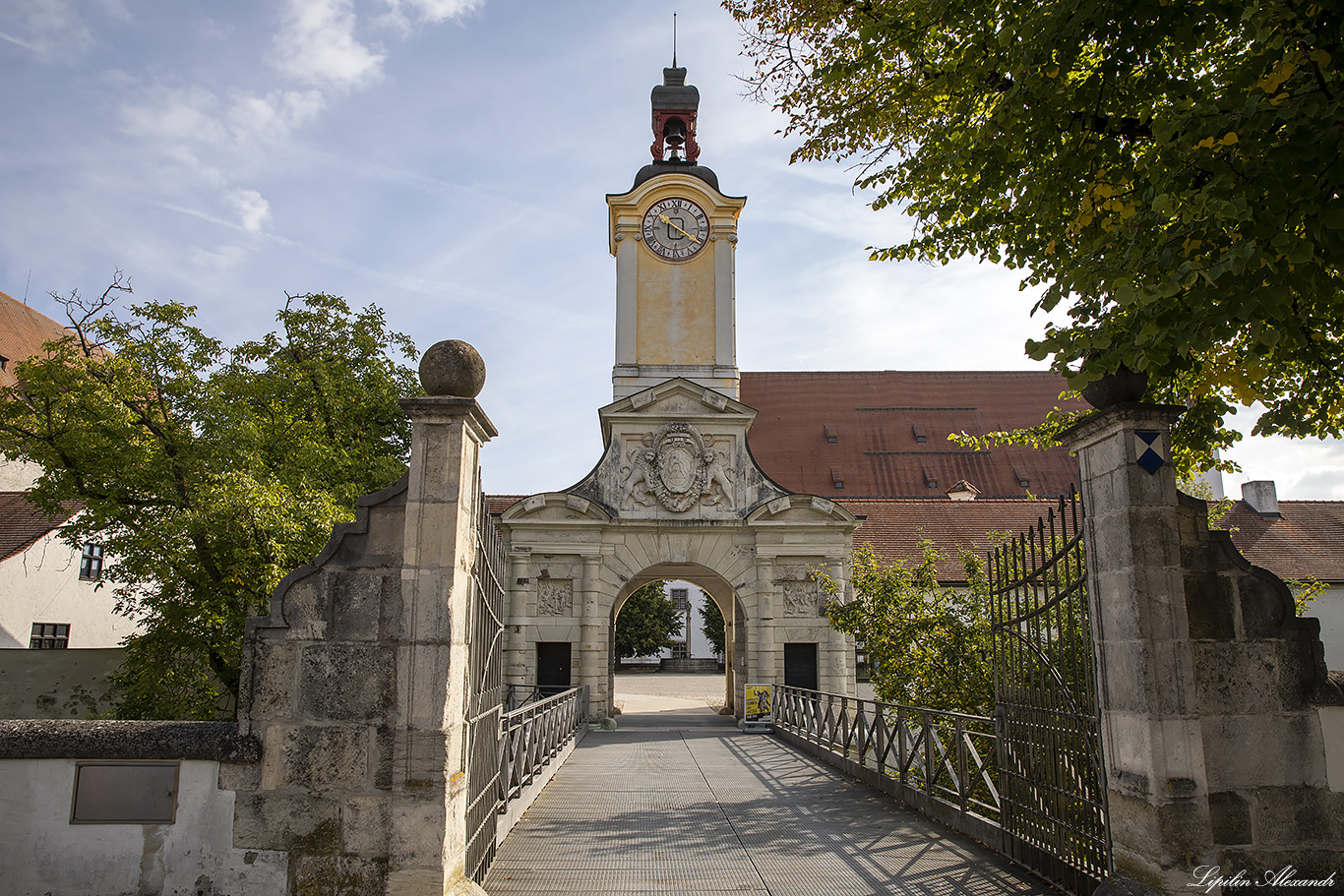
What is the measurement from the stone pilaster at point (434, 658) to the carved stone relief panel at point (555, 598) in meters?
15.9

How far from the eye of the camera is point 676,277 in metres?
24.4

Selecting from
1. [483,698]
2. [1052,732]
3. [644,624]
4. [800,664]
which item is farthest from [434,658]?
[644,624]

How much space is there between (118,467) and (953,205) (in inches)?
481

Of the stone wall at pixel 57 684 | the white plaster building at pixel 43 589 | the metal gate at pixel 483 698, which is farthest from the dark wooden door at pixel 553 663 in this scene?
the metal gate at pixel 483 698

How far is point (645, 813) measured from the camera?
28.9 feet

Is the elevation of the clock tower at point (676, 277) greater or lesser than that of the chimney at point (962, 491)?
greater

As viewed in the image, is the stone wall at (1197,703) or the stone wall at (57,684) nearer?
the stone wall at (1197,703)

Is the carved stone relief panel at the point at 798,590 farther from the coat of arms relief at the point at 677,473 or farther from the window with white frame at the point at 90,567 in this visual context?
the window with white frame at the point at 90,567

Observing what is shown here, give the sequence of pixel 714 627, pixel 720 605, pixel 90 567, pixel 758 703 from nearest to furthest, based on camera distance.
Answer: pixel 758 703 < pixel 90 567 < pixel 720 605 < pixel 714 627

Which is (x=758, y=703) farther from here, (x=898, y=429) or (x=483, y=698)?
(x=898, y=429)

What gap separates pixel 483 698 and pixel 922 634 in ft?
26.9

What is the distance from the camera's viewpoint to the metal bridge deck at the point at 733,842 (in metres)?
6.15

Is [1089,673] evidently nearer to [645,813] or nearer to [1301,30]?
[1301,30]

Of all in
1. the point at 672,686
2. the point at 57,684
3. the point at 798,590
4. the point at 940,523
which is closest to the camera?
the point at 57,684
